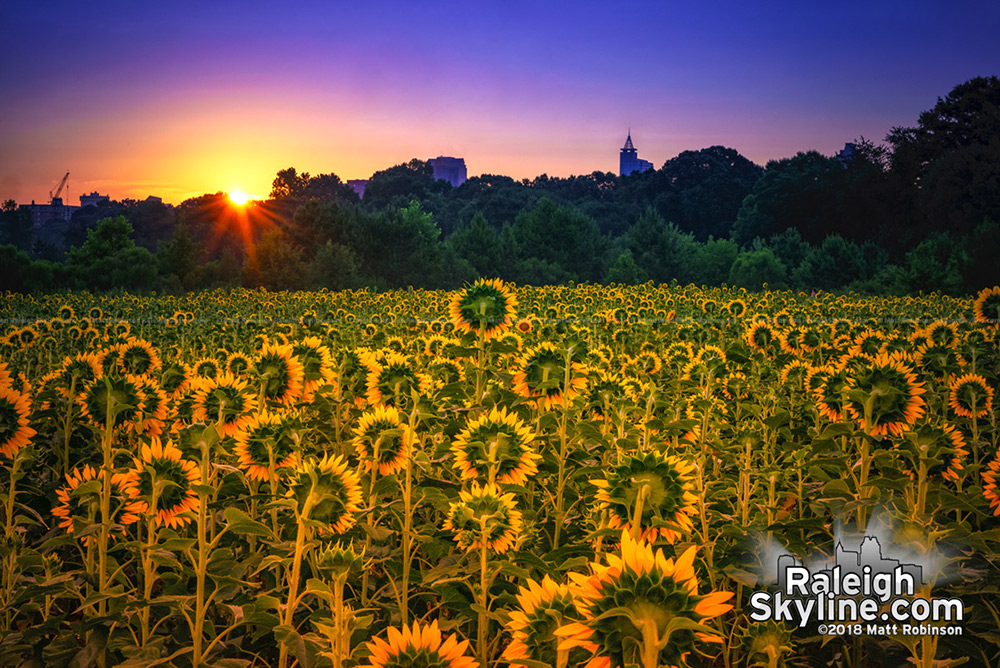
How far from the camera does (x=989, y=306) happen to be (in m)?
6.97

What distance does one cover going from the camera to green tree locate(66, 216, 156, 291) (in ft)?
83.5

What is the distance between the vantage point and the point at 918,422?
10.2 feet

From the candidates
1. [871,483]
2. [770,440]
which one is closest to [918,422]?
[770,440]

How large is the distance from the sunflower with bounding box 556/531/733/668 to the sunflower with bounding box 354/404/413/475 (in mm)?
1564

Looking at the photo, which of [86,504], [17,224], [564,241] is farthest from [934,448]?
[17,224]

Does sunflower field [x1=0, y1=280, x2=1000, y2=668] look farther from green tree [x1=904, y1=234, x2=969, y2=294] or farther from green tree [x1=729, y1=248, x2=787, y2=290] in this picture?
green tree [x1=729, y1=248, x2=787, y2=290]

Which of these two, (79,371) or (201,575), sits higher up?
(79,371)

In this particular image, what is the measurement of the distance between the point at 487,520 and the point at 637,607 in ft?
3.16

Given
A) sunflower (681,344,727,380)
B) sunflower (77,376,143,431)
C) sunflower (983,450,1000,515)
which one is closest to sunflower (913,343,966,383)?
sunflower (681,344,727,380)

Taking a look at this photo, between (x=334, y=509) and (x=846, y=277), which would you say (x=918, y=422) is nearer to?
(x=334, y=509)

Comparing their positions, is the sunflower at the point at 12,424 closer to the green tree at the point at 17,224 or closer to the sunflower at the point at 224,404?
the sunflower at the point at 224,404

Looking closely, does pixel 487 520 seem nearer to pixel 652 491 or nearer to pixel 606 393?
pixel 652 491

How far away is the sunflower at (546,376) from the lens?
301 cm

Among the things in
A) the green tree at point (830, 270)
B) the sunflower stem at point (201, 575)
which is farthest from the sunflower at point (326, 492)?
the green tree at point (830, 270)
